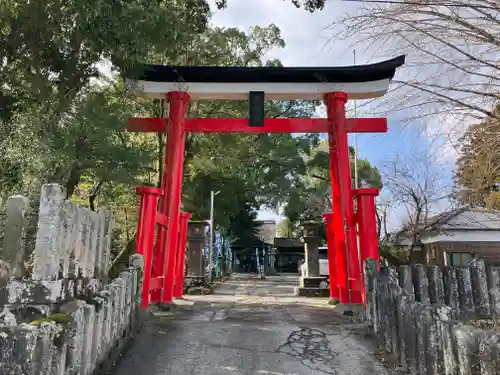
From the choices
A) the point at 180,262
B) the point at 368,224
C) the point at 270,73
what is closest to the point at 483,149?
the point at 368,224

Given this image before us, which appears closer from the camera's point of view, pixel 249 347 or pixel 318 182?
pixel 249 347

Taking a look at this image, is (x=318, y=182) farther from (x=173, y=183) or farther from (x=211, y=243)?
(x=173, y=183)

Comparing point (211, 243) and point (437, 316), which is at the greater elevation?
point (211, 243)

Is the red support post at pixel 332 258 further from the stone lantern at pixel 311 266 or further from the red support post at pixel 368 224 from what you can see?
the stone lantern at pixel 311 266

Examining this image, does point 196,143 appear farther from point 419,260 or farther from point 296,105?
point 419,260

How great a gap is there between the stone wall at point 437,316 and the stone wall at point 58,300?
257 cm

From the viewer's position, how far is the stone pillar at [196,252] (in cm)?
1383

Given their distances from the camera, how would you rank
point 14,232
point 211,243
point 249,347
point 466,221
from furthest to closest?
point 466,221 → point 211,243 → point 249,347 → point 14,232

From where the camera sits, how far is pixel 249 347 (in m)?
4.72

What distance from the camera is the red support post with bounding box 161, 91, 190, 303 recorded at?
24.7ft

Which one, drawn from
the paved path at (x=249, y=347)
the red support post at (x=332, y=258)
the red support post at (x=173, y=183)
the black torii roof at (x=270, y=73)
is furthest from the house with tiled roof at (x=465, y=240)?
→ the paved path at (x=249, y=347)

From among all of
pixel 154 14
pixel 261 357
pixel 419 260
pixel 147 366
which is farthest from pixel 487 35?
pixel 419 260

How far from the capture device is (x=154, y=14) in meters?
6.15

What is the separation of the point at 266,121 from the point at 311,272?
6055mm
